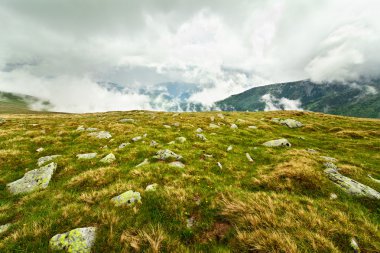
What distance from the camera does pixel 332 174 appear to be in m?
11.4

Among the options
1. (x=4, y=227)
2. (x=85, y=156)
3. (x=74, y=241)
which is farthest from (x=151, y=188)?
(x=85, y=156)

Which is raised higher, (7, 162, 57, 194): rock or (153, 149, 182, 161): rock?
(153, 149, 182, 161): rock

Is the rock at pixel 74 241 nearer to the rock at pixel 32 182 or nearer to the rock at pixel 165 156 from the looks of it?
the rock at pixel 32 182

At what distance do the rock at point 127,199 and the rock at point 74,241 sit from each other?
75.6 inches

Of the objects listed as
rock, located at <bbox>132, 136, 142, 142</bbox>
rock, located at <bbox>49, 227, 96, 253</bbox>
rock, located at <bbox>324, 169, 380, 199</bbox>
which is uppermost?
rock, located at <bbox>132, 136, 142, 142</bbox>

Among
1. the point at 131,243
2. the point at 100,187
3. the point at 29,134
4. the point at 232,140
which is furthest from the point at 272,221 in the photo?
the point at 29,134

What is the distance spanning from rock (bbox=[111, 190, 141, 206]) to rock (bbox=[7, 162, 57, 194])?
5669 millimetres

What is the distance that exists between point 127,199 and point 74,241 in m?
2.57

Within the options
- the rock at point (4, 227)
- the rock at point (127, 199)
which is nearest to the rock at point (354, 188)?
the rock at point (127, 199)

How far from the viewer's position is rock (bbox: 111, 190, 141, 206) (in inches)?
310

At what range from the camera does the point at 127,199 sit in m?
8.05

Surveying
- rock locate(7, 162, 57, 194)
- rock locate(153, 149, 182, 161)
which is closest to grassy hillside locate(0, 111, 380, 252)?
rock locate(7, 162, 57, 194)

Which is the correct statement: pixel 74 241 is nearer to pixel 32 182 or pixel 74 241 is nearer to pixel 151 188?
pixel 151 188

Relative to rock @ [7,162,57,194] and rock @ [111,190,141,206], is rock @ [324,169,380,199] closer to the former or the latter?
rock @ [111,190,141,206]
